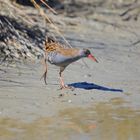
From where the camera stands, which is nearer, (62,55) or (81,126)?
(81,126)

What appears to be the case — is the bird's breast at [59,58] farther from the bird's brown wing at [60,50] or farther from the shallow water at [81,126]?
the shallow water at [81,126]

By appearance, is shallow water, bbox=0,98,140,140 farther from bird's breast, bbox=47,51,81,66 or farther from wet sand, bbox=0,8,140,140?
bird's breast, bbox=47,51,81,66

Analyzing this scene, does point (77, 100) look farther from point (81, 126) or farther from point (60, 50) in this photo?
point (81, 126)

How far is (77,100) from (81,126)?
3.83ft

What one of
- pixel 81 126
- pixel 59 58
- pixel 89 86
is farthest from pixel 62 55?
pixel 81 126

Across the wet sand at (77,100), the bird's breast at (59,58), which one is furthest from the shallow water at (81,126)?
the bird's breast at (59,58)

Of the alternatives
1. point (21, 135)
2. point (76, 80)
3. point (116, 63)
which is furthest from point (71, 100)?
point (116, 63)

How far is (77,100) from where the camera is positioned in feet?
27.0

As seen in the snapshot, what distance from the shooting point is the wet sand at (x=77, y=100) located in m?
6.90

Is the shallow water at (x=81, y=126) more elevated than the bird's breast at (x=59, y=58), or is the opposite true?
the bird's breast at (x=59, y=58)

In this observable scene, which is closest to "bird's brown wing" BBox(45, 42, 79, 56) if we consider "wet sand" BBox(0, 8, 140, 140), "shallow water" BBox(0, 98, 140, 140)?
"wet sand" BBox(0, 8, 140, 140)

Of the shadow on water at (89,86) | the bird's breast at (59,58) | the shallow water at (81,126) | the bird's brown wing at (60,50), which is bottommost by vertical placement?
the shadow on water at (89,86)

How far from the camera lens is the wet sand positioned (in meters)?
6.90

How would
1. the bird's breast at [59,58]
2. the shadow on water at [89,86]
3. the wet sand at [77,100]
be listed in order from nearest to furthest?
the wet sand at [77,100] → the bird's breast at [59,58] → the shadow on water at [89,86]
